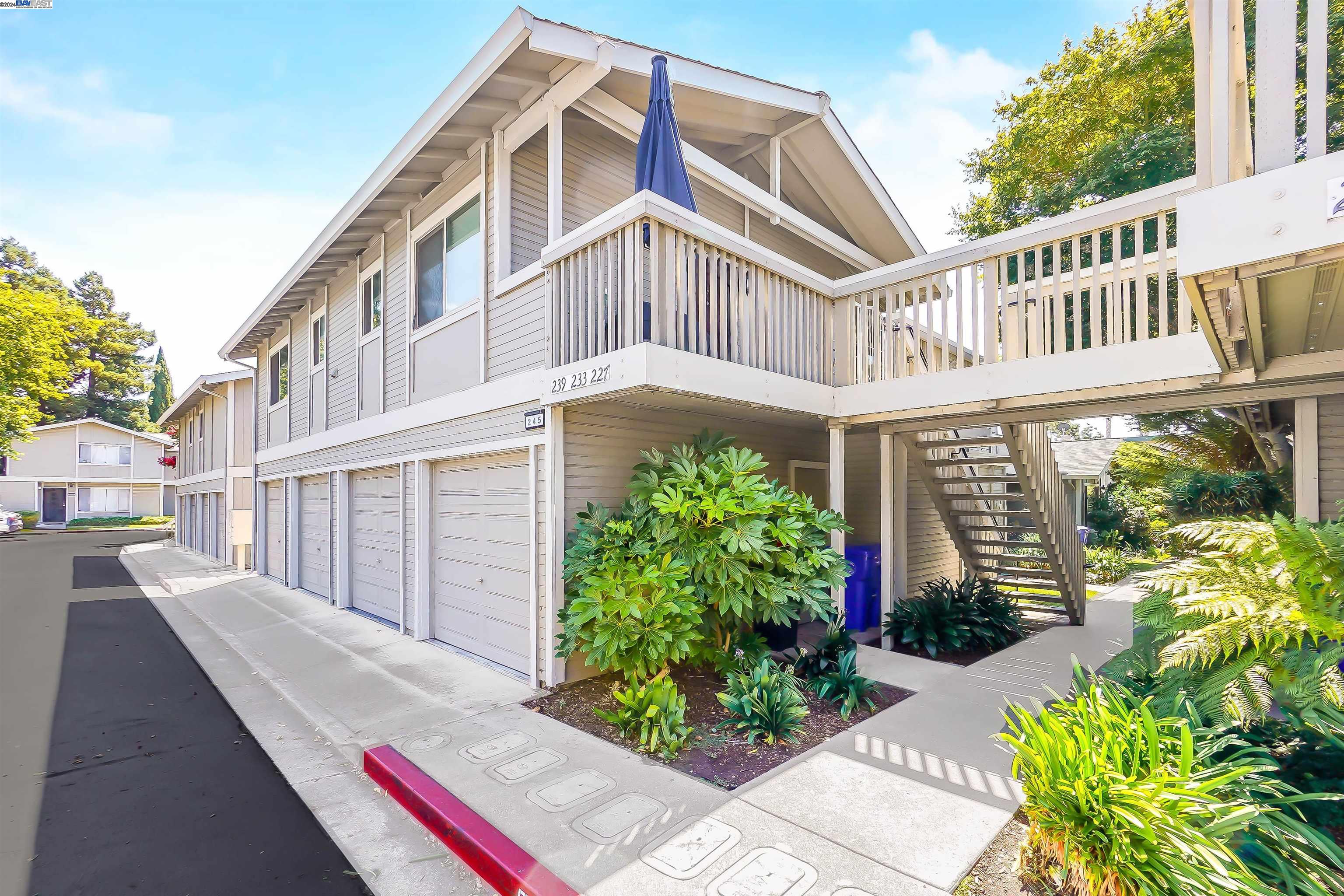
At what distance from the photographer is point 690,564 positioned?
4066 mm

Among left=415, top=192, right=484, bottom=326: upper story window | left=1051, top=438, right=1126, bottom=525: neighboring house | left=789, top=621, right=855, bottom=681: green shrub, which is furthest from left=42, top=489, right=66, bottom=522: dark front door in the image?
left=1051, top=438, right=1126, bottom=525: neighboring house

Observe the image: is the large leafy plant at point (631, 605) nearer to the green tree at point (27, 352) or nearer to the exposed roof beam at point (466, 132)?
the exposed roof beam at point (466, 132)

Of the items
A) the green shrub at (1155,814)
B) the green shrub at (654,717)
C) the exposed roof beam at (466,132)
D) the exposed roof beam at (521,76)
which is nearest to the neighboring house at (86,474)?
the exposed roof beam at (466,132)

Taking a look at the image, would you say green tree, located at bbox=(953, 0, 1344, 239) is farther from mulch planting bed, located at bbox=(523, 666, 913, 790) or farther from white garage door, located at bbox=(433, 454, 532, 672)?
white garage door, located at bbox=(433, 454, 532, 672)

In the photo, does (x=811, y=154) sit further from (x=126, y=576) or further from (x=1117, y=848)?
(x=126, y=576)

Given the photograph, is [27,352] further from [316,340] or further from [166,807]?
[166,807]

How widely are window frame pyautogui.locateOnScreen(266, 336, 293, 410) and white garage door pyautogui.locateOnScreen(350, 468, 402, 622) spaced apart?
4.11 m

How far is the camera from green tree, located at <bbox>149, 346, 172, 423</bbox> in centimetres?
4125

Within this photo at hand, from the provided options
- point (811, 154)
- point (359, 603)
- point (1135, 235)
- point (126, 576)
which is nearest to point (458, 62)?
point (811, 154)

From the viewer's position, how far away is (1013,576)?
23.7 ft

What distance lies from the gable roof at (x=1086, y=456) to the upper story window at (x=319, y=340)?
16.8 m

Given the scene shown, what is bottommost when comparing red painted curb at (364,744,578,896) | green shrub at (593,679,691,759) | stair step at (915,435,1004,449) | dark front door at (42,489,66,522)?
dark front door at (42,489,66,522)

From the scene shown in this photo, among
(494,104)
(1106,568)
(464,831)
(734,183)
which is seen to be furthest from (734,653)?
(1106,568)

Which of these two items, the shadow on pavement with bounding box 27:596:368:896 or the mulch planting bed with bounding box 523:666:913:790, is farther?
the mulch planting bed with bounding box 523:666:913:790
